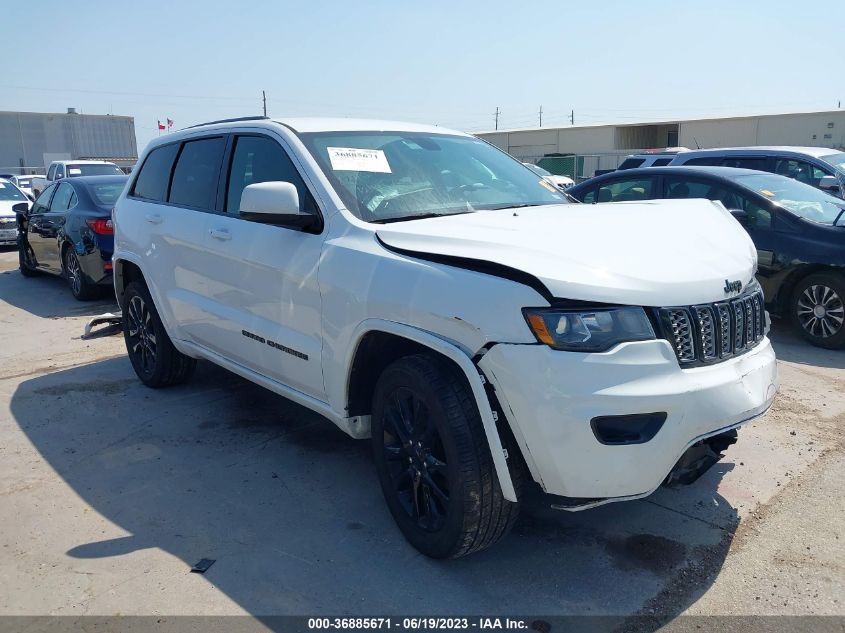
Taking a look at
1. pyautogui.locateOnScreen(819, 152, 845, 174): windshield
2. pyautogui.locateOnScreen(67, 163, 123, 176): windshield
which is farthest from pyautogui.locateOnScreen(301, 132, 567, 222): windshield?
pyautogui.locateOnScreen(67, 163, 123, 176): windshield

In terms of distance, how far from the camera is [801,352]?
624 centimetres

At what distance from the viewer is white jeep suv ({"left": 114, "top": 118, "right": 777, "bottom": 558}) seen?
2.56 meters

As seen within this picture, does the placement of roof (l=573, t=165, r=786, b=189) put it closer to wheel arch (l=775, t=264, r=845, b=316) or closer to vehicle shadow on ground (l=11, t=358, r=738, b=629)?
wheel arch (l=775, t=264, r=845, b=316)

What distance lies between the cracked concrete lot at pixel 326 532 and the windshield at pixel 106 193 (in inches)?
181

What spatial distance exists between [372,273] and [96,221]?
21.9ft

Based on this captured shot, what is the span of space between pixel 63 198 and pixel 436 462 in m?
8.64

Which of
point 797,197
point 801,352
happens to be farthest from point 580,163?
point 801,352

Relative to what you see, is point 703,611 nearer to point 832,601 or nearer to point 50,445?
point 832,601

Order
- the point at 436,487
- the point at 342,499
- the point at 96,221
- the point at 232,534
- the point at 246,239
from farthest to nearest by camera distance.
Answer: the point at 96,221, the point at 246,239, the point at 342,499, the point at 232,534, the point at 436,487

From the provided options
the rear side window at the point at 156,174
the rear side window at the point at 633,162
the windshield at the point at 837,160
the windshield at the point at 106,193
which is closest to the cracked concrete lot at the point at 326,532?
the rear side window at the point at 156,174

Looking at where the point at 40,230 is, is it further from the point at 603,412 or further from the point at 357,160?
the point at 603,412

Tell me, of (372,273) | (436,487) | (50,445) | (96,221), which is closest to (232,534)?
(436,487)

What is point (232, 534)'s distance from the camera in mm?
3357

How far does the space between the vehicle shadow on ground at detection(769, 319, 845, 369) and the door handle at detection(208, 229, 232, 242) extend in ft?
15.2
